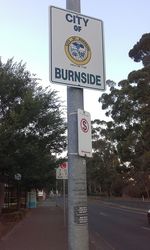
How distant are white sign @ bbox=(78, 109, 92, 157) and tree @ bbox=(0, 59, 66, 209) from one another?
42.3 feet

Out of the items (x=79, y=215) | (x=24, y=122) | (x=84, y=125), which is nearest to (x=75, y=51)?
(x=84, y=125)

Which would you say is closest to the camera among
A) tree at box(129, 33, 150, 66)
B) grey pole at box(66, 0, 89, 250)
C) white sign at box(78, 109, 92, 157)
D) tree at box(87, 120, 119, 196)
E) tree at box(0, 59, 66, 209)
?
grey pole at box(66, 0, 89, 250)

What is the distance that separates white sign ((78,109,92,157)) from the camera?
4.64m

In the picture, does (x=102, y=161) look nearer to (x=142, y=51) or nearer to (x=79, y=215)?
(x=142, y=51)

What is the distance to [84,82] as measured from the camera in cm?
483

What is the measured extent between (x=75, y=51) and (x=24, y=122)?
13593 mm

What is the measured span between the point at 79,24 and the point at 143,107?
1676 inches

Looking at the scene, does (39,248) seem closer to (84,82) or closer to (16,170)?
(16,170)

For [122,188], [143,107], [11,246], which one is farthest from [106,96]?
[122,188]

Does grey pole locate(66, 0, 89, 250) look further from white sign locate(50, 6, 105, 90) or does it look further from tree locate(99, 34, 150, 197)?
tree locate(99, 34, 150, 197)

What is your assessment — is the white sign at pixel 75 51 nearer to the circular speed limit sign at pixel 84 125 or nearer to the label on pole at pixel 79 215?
the circular speed limit sign at pixel 84 125

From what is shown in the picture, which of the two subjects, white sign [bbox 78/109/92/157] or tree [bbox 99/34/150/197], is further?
tree [bbox 99/34/150/197]

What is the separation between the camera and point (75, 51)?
15.8 feet

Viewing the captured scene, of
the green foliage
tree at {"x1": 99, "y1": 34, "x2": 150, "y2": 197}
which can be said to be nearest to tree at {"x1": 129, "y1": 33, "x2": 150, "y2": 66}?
tree at {"x1": 99, "y1": 34, "x2": 150, "y2": 197}
